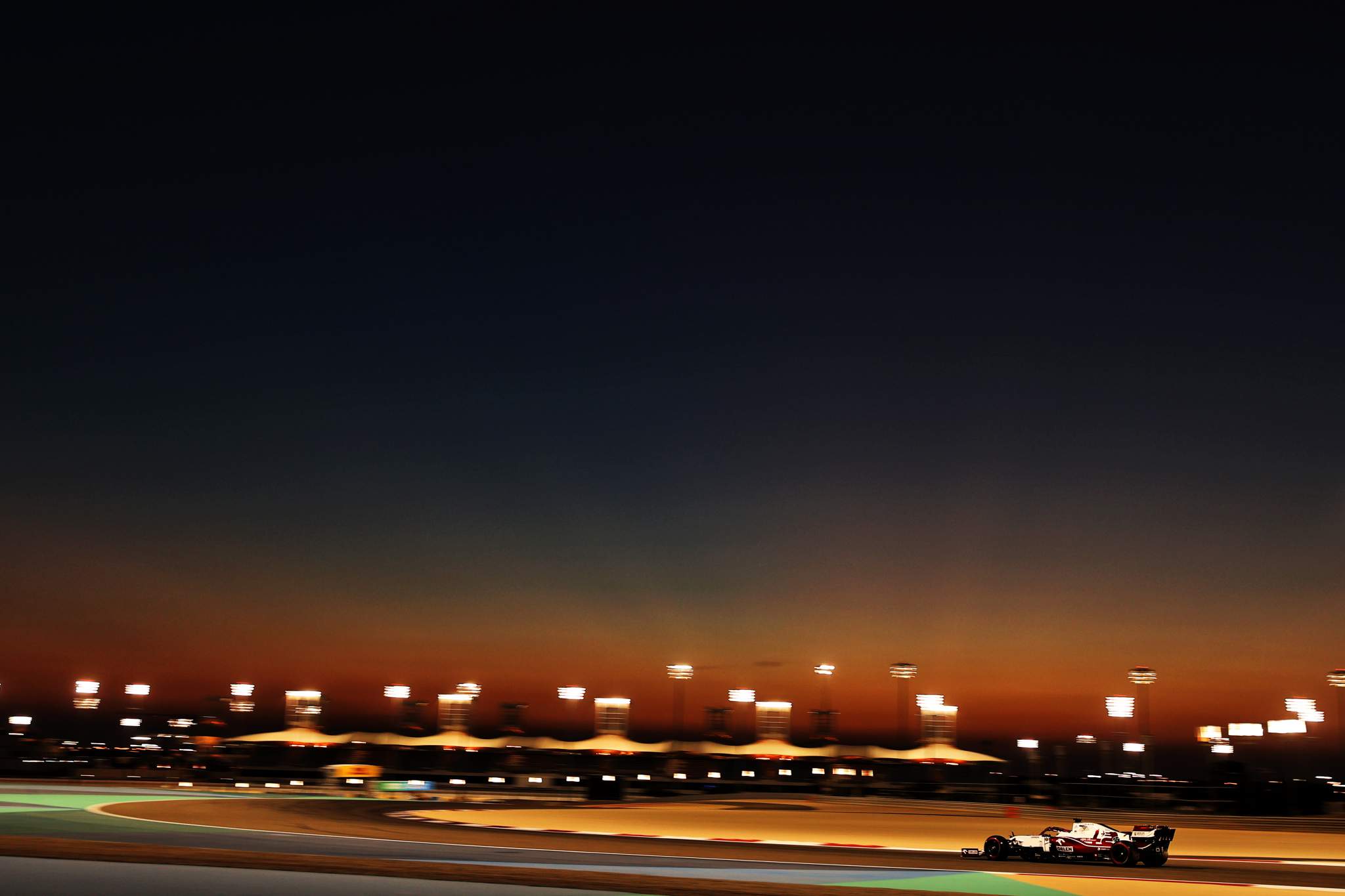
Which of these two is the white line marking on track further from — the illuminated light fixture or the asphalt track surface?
the illuminated light fixture

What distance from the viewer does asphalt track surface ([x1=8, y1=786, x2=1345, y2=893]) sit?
24422 millimetres

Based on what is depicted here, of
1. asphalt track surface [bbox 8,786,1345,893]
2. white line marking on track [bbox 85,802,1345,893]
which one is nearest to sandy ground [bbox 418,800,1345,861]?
asphalt track surface [bbox 8,786,1345,893]

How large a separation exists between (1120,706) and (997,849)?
122219 millimetres

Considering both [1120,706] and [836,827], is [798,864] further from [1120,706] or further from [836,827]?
[1120,706]

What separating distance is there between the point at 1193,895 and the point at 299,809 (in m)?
32.9

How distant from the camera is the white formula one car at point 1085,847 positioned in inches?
1187

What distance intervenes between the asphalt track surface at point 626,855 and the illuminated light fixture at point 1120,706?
114 metres

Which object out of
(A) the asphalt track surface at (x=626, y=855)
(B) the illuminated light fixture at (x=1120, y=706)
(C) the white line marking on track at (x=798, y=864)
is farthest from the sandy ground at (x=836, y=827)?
(B) the illuminated light fixture at (x=1120, y=706)

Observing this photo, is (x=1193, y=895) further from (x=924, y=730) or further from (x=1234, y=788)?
(x=924, y=730)

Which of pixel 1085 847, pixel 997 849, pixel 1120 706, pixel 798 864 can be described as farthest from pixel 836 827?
pixel 1120 706

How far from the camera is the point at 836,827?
1873 inches

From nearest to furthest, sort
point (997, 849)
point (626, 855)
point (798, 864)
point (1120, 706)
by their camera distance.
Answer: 1. point (798, 864)
2. point (626, 855)
3. point (997, 849)
4. point (1120, 706)

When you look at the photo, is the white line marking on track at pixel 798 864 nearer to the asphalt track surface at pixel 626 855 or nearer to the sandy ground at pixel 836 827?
the asphalt track surface at pixel 626 855

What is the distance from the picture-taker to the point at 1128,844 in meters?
30.3
